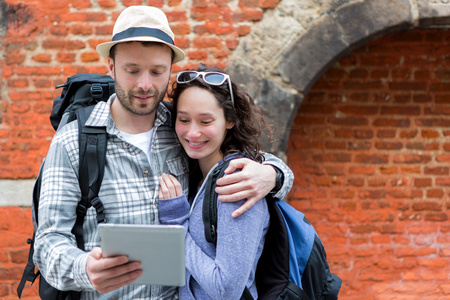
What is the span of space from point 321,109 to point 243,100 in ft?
8.60

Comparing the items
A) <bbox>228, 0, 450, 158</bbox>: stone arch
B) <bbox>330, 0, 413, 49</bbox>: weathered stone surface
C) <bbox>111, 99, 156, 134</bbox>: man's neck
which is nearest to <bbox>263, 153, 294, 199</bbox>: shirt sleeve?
<bbox>111, 99, 156, 134</bbox>: man's neck

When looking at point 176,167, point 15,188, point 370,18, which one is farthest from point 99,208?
point 370,18

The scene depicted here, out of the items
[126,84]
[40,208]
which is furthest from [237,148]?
[40,208]

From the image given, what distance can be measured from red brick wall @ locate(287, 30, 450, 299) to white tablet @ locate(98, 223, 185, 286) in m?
3.25

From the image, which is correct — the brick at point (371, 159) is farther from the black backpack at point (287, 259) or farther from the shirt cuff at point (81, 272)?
the shirt cuff at point (81, 272)

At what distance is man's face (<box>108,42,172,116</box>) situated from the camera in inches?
70.8

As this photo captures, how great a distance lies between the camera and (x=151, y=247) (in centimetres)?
134

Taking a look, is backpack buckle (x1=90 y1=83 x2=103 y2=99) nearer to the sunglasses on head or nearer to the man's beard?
the man's beard

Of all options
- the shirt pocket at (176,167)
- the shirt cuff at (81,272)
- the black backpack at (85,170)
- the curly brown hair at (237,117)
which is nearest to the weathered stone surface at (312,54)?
the curly brown hair at (237,117)

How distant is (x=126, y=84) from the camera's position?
1.81m

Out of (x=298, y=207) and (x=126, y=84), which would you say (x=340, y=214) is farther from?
(x=126, y=84)

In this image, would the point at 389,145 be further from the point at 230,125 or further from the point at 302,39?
the point at 230,125

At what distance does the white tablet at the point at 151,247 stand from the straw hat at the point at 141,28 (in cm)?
83

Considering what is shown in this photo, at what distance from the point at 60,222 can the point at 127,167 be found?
352 mm
